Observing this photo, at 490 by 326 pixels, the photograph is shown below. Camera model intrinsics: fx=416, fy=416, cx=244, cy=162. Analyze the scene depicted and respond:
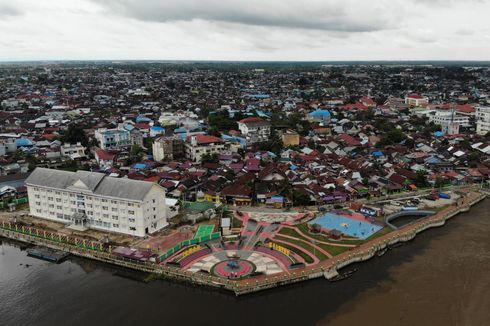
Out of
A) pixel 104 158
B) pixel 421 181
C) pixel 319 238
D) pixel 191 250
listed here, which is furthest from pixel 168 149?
pixel 421 181

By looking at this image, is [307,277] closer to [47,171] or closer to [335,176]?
[335,176]

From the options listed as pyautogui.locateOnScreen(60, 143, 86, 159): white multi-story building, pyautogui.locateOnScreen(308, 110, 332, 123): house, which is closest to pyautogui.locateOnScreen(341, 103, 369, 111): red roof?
pyautogui.locateOnScreen(308, 110, 332, 123): house

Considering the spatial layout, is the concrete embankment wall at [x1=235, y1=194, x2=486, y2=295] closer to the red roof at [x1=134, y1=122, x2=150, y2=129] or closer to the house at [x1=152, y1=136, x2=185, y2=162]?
the house at [x1=152, y1=136, x2=185, y2=162]

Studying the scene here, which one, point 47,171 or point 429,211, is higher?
point 47,171

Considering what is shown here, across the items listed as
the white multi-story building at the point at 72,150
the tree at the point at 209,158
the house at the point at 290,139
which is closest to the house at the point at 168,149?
the tree at the point at 209,158

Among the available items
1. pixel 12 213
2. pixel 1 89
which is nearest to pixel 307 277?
pixel 12 213

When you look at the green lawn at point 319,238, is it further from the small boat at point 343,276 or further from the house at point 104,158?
the house at point 104,158
